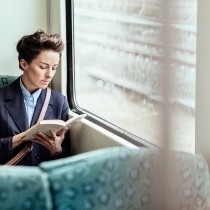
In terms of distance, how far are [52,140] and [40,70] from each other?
30cm

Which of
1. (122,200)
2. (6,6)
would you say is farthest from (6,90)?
(122,200)

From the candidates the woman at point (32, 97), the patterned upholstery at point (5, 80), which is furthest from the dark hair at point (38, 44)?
the patterned upholstery at point (5, 80)

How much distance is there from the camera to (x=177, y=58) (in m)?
0.53

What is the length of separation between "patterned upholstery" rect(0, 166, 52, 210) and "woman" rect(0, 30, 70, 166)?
0.62m

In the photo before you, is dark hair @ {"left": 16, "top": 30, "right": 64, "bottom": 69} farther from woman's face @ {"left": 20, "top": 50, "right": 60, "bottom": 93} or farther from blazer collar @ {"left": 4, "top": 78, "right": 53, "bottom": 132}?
blazer collar @ {"left": 4, "top": 78, "right": 53, "bottom": 132}

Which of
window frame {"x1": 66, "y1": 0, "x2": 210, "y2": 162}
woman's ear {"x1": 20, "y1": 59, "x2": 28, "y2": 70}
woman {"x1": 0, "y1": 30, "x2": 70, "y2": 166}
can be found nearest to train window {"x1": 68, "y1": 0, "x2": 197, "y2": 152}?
window frame {"x1": 66, "y1": 0, "x2": 210, "y2": 162}

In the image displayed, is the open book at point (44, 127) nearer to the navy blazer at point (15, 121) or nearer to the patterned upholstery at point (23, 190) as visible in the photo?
the navy blazer at point (15, 121)

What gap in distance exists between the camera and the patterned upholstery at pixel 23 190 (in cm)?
103

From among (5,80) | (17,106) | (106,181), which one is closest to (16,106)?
(17,106)

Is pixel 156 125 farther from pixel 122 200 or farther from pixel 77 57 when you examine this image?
pixel 77 57

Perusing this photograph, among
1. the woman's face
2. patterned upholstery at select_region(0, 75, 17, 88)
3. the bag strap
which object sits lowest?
the bag strap

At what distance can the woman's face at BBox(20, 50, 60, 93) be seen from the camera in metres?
1.77

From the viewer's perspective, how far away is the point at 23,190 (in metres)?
1.05

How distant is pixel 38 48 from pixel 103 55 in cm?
31
